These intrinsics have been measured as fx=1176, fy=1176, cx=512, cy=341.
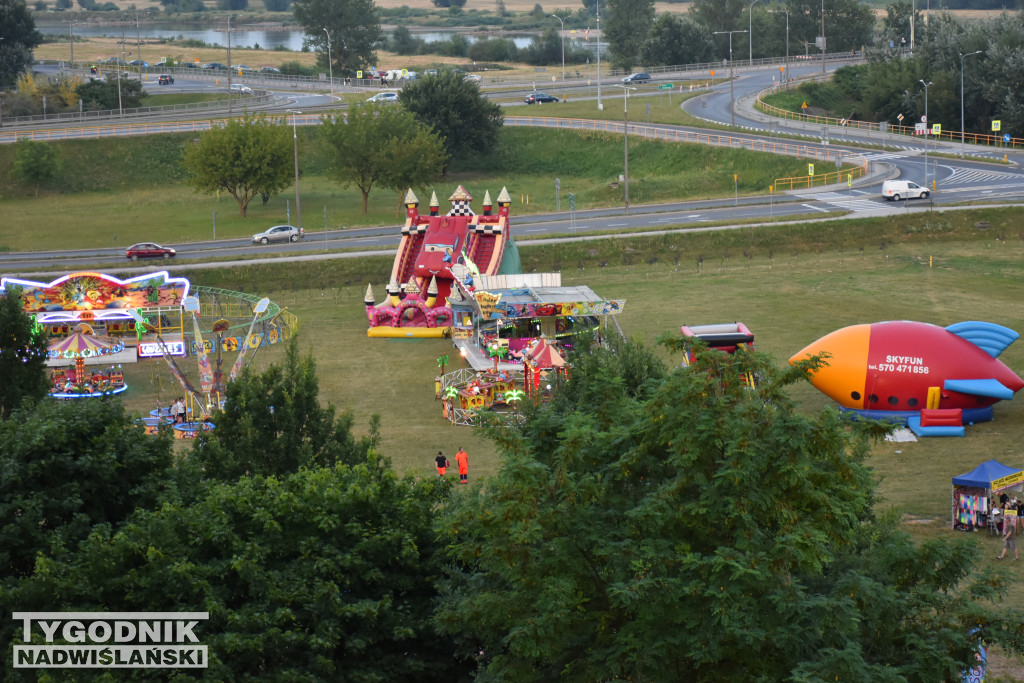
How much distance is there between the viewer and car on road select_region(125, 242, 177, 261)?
7031 centimetres

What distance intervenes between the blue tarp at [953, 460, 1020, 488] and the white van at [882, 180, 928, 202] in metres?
48.9

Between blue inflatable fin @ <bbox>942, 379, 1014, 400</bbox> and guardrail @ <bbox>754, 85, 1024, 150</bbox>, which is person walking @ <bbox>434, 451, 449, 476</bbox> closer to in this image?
blue inflatable fin @ <bbox>942, 379, 1014, 400</bbox>

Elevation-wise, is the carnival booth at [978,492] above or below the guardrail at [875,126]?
below

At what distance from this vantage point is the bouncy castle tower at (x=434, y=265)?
5241cm

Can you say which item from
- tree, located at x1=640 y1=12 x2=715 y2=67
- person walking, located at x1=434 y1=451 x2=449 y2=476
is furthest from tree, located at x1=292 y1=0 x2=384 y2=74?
person walking, located at x1=434 y1=451 x2=449 y2=476

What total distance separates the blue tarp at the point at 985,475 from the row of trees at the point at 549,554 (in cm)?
909

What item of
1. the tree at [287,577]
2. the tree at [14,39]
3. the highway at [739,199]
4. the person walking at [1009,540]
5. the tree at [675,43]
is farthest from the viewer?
the tree at [675,43]

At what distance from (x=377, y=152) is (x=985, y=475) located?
62.1 m

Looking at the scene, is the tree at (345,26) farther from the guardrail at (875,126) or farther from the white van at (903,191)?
the white van at (903,191)

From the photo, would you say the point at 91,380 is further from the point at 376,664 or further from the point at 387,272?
the point at 376,664

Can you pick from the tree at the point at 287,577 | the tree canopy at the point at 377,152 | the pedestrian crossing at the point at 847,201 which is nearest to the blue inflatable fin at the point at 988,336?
the tree at the point at 287,577

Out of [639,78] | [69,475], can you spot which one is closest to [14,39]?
[639,78]

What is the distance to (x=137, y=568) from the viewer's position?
60.3ft

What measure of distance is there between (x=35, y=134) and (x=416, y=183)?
3829cm
